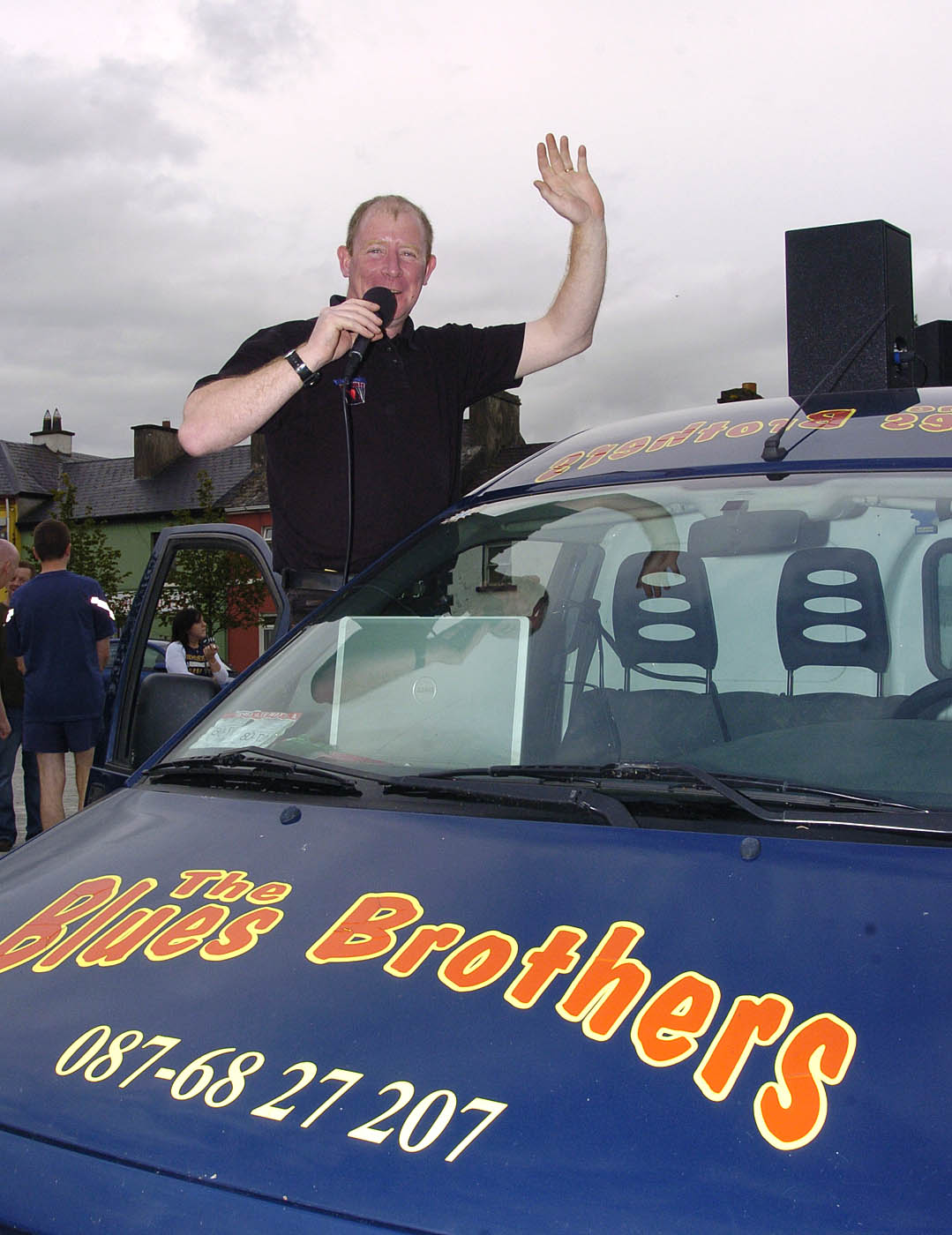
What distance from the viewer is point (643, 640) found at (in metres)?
2.45

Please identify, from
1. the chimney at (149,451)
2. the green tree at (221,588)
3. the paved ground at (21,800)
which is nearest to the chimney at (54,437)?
the chimney at (149,451)

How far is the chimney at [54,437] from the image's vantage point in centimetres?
5191

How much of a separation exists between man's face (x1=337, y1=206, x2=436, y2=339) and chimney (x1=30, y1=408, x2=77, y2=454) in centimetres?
5144

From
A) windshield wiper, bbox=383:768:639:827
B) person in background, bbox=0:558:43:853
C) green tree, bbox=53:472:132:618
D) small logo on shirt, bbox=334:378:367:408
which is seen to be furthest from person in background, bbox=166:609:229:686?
green tree, bbox=53:472:132:618

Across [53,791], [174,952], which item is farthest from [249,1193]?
[53,791]

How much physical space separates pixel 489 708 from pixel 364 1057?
87cm

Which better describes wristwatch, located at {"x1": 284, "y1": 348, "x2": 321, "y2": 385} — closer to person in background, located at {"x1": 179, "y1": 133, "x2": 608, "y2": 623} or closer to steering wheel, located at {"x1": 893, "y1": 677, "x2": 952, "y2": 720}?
person in background, located at {"x1": 179, "y1": 133, "x2": 608, "y2": 623}

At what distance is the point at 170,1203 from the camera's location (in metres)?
1.21

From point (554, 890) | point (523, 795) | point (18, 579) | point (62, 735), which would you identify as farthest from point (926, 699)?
point (18, 579)

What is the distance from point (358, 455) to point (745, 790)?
61.7 inches

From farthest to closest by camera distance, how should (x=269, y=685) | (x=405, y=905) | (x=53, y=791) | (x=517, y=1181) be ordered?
1. (x=53, y=791)
2. (x=269, y=685)
3. (x=405, y=905)
4. (x=517, y=1181)

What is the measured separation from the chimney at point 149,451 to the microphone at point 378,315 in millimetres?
44918

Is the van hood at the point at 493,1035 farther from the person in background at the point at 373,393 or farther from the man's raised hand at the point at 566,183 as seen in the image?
the man's raised hand at the point at 566,183

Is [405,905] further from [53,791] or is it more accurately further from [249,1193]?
[53,791]
